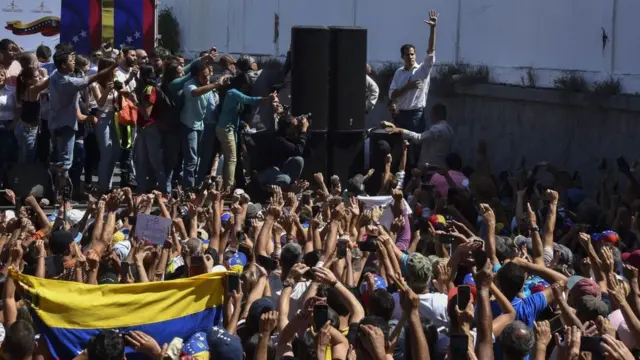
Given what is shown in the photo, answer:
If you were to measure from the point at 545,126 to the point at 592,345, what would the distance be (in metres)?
9.96

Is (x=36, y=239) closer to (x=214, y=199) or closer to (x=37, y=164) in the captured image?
(x=214, y=199)

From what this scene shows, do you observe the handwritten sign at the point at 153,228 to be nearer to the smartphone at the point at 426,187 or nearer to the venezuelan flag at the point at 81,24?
the smartphone at the point at 426,187

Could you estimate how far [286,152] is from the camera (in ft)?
48.0

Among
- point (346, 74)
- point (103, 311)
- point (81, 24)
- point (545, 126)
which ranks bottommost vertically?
point (103, 311)

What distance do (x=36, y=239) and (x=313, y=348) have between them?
346 cm

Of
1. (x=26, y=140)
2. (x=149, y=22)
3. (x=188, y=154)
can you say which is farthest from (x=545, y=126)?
(x=149, y=22)

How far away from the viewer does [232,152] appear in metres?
15.0

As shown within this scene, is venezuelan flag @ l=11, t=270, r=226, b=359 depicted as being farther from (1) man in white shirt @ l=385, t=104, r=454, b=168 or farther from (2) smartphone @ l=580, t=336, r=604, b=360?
(1) man in white shirt @ l=385, t=104, r=454, b=168

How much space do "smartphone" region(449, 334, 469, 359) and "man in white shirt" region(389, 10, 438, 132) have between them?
9.33m

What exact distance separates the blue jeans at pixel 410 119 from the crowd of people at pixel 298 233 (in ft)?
0.08

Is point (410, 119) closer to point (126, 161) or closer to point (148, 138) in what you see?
point (148, 138)

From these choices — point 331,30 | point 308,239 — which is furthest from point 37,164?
point 308,239

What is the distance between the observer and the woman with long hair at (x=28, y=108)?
13609mm

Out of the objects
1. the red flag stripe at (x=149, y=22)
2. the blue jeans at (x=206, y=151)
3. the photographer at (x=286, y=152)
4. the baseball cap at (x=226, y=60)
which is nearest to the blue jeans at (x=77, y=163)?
the blue jeans at (x=206, y=151)
